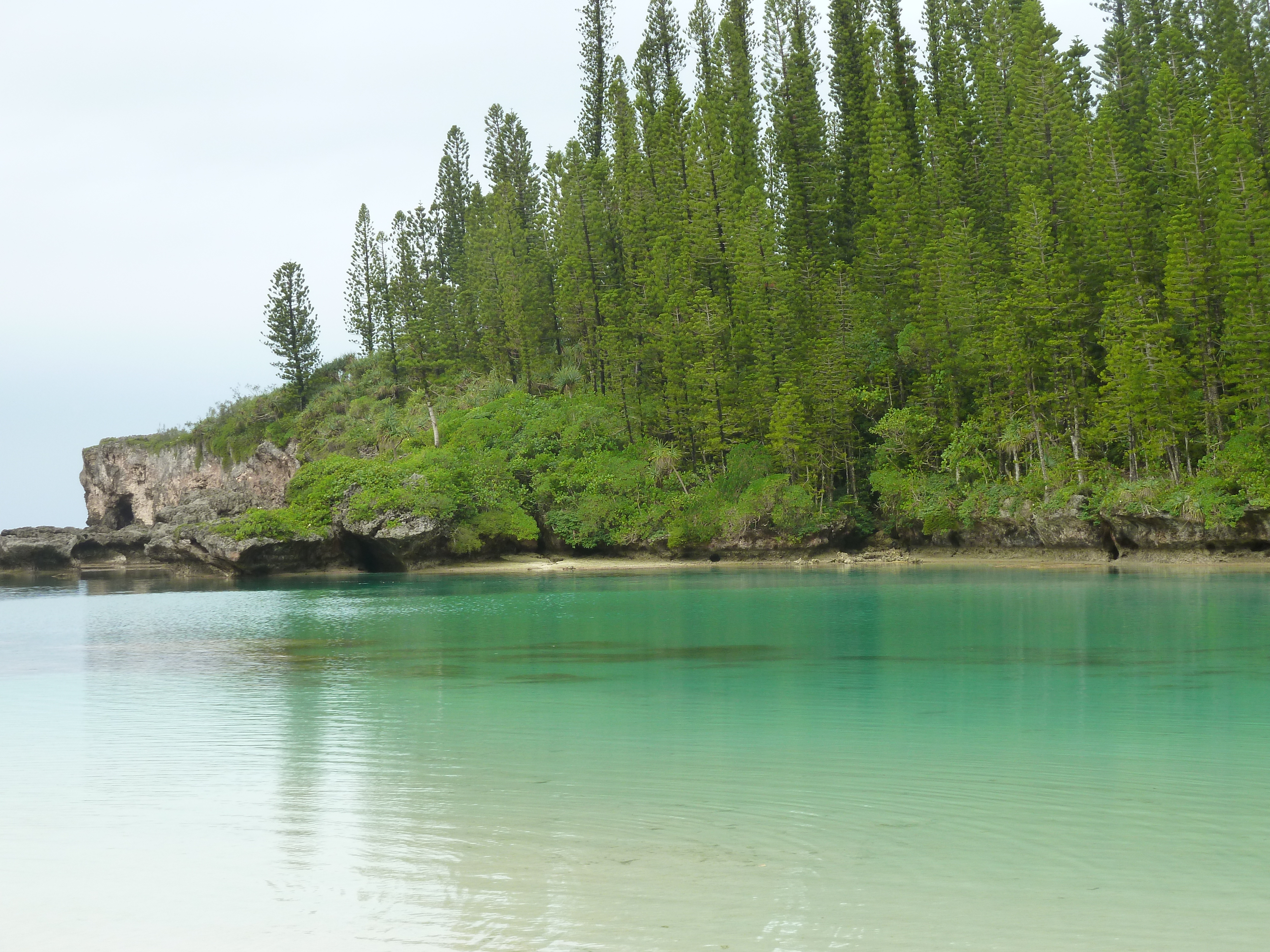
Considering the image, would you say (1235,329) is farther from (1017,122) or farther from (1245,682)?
(1245,682)

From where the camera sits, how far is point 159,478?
216ft

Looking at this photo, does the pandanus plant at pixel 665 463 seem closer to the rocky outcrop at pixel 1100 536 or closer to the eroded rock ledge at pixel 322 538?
the eroded rock ledge at pixel 322 538

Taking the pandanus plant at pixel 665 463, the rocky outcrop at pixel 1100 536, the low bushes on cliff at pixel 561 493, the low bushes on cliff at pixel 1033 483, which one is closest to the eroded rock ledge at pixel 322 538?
the rocky outcrop at pixel 1100 536

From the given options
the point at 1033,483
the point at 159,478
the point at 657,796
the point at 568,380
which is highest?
the point at 568,380

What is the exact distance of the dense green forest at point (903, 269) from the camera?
1346 inches

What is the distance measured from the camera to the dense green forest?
112 ft

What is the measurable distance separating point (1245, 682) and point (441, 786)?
9285 millimetres

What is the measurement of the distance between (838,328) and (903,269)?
4849mm

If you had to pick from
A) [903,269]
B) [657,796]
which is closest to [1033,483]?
[903,269]

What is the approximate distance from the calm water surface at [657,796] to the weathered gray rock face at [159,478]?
4562cm

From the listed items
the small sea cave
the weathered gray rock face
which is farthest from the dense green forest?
the small sea cave

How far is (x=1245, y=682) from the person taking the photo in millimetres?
11281

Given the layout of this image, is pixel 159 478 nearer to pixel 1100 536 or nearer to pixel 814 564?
pixel 814 564

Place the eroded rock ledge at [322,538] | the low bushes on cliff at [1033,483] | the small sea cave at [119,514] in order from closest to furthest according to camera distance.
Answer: the low bushes on cliff at [1033,483] < the eroded rock ledge at [322,538] < the small sea cave at [119,514]
